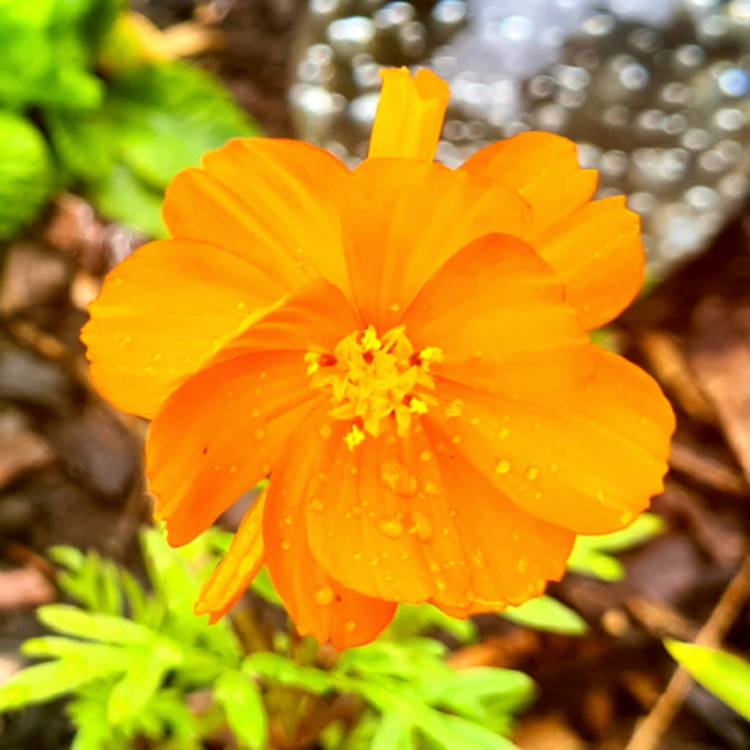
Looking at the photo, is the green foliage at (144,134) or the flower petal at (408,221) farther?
the green foliage at (144,134)

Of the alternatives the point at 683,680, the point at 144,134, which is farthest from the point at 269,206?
the point at 144,134

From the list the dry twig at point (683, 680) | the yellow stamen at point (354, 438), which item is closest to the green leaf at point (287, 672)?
the yellow stamen at point (354, 438)

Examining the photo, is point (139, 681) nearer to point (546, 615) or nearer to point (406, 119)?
point (546, 615)

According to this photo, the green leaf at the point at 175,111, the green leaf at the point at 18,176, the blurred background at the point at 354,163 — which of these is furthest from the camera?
the green leaf at the point at 175,111

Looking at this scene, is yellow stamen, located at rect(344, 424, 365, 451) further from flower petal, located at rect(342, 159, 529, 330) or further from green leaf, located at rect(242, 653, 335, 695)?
green leaf, located at rect(242, 653, 335, 695)

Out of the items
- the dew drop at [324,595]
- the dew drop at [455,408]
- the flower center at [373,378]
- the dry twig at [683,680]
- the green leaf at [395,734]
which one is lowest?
the dry twig at [683,680]

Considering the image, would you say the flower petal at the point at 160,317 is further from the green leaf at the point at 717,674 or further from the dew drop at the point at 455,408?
the green leaf at the point at 717,674

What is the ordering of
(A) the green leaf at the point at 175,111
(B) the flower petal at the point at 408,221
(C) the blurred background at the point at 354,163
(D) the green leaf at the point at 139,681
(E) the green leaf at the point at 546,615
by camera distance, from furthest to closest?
(A) the green leaf at the point at 175,111 → (C) the blurred background at the point at 354,163 → (E) the green leaf at the point at 546,615 → (D) the green leaf at the point at 139,681 → (B) the flower petal at the point at 408,221

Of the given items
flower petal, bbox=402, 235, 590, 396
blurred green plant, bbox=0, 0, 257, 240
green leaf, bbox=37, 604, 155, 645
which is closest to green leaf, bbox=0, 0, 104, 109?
blurred green plant, bbox=0, 0, 257, 240
